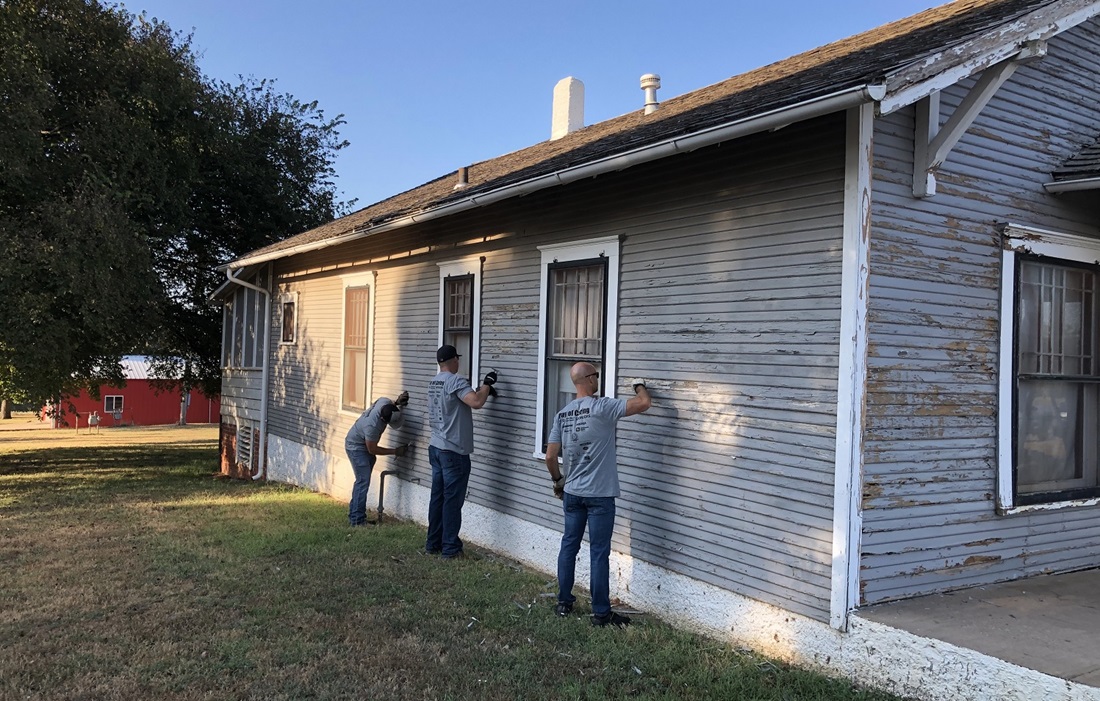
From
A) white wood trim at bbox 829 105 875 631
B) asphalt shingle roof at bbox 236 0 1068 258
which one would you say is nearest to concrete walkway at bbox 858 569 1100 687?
white wood trim at bbox 829 105 875 631

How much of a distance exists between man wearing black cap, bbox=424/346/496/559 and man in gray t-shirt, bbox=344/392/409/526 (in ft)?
5.30

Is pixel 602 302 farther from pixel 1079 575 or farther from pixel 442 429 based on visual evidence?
pixel 1079 575

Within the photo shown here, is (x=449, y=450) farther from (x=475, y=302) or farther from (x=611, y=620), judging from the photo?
(x=611, y=620)

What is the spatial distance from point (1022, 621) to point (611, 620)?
2.56 metres

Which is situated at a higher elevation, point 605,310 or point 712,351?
point 605,310

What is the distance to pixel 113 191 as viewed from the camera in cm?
1259

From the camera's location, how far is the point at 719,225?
5.55 metres

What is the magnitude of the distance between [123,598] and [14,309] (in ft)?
23.8

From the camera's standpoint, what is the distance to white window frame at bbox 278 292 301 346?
43.2ft

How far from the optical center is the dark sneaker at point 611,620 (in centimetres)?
561

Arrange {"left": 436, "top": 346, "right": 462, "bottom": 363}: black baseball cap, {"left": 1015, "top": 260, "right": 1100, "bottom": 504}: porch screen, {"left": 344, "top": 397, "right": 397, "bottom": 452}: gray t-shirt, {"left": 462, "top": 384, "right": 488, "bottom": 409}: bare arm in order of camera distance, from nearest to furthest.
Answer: {"left": 1015, "top": 260, "right": 1100, "bottom": 504}: porch screen → {"left": 462, "top": 384, "right": 488, "bottom": 409}: bare arm → {"left": 436, "top": 346, "right": 462, "bottom": 363}: black baseball cap → {"left": 344, "top": 397, "right": 397, "bottom": 452}: gray t-shirt

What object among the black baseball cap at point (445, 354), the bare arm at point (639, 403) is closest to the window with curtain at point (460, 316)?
the black baseball cap at point (445, 354)

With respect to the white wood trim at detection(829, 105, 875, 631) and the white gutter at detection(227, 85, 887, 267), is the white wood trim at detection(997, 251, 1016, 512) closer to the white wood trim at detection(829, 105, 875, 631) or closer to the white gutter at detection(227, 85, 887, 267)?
the white wood trim at detection(829, 105, 875, 631)

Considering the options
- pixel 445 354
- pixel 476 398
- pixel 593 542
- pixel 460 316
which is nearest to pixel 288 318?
pixel 460 316
